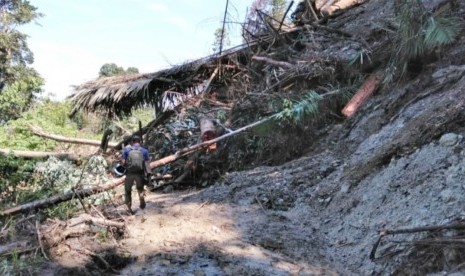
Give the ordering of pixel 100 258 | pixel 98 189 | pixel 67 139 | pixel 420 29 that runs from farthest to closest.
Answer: pixel 67 139 < pixel 98 189 < pixel 420 29 < pixel 100 258

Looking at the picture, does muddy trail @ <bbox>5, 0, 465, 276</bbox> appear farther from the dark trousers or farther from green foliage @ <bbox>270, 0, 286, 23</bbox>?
green foliage @ <bbox>270, 0, 286, 23</bbox>

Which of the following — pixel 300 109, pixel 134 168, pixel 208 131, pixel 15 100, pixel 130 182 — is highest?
pixel 15 100

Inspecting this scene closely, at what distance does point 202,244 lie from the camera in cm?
453

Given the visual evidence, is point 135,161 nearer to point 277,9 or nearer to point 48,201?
point 48,201

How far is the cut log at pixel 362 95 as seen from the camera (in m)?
7.17

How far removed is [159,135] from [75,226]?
16.0ft

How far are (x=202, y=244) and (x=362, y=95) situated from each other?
12.6 ft

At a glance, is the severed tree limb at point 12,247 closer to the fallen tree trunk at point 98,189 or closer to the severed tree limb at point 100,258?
the severed tree limb at point 100,258

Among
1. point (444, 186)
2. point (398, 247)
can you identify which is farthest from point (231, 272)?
point (444, 186)

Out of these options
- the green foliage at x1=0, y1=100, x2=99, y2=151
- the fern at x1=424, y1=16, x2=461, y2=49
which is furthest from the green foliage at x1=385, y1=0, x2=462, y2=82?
the green foliage at x1=0, y1=100, x2=99, y2=151

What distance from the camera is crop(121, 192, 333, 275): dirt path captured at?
407 cm

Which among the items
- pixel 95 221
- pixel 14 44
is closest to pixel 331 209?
pixel 95 221

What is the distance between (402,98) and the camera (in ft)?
21.0

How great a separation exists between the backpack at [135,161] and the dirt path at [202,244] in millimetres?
498
